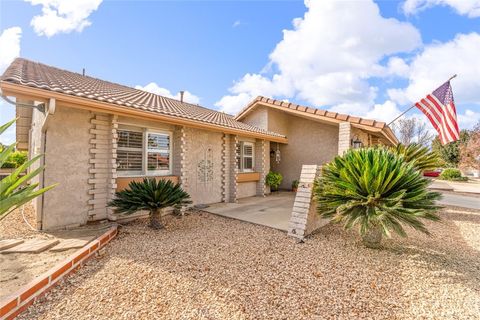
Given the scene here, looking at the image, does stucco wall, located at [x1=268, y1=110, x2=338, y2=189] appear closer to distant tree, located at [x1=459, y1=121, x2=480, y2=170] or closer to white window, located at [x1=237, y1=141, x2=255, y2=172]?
white window, located at [x1=237, y1=141, x2=255, y2=172]

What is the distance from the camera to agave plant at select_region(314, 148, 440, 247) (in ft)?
14.9

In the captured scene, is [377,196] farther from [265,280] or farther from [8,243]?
[8,243]

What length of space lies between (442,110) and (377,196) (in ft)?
24.8

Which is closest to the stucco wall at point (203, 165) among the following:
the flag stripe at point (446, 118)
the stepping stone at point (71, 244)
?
the stepping stone at point (71, 244)

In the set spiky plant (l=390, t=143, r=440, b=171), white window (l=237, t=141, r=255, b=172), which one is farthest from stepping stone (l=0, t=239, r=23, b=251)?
spiky plant (l=390, t=143, r=440, b=171)

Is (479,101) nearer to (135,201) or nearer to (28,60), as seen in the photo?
(135,201)

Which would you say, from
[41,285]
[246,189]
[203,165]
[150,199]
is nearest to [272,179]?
[246,189]

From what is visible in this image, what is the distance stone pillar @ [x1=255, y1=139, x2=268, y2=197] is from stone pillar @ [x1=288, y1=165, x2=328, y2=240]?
5813 millimetres

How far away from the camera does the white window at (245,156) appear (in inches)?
466

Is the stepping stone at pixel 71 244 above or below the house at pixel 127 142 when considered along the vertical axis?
below

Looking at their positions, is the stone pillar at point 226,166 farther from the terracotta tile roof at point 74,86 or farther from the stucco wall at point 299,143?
the stucco wall at point 299,143

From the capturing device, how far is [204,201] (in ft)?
30.7

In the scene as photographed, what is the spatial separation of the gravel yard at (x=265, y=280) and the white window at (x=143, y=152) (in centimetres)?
222

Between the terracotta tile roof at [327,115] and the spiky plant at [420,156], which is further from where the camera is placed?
the spiky plant at [420,156]
